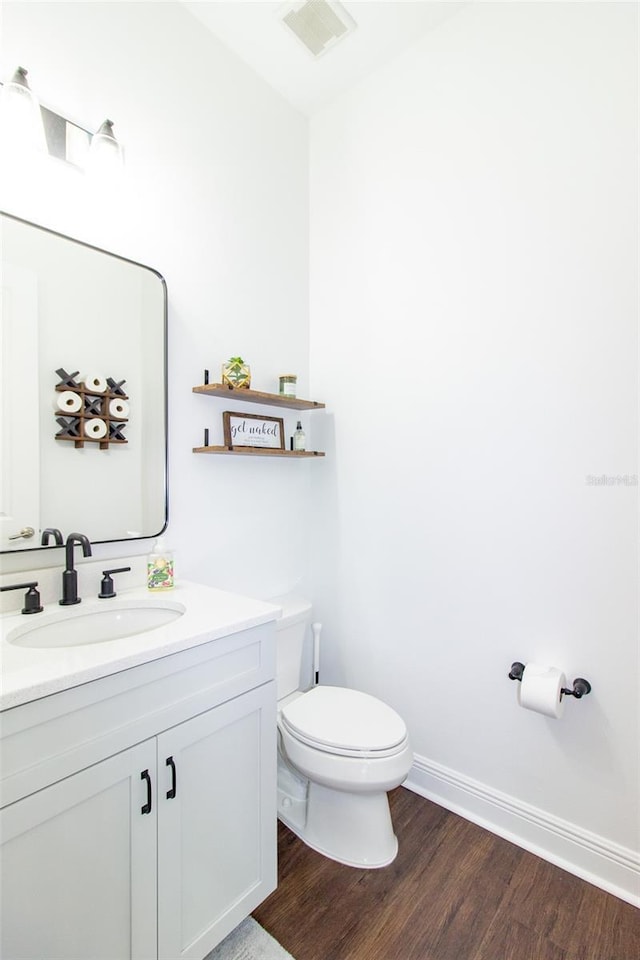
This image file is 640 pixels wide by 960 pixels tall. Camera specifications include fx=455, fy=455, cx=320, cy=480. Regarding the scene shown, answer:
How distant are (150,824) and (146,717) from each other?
9.2 inches

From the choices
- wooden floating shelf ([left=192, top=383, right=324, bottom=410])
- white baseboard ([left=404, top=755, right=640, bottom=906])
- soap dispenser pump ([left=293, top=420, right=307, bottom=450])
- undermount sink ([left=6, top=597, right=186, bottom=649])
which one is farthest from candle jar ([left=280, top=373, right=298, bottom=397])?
white baseboard ([left=404, top=755, right=640, bottom=906])

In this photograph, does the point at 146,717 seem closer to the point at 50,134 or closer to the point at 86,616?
the point at 86,616

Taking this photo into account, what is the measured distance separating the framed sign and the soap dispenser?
0.47 meters

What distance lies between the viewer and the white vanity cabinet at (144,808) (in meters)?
0.83

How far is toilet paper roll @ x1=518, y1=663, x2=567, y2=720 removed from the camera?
1387 mm

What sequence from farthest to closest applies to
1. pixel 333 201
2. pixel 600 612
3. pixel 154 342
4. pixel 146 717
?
pixel 333 201 → pixel 154 342 → pixel 600 612 → pixel 146 717

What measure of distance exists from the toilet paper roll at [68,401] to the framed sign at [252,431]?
1.76 feet

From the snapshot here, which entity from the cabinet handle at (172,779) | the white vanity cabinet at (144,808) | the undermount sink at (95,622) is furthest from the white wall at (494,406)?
the cabinet handle at (172,779)

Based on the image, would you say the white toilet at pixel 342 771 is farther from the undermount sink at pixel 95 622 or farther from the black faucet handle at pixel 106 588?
the black faucet handle at pixel 106 588

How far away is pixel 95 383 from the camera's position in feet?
4.65

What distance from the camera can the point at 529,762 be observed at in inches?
61.8

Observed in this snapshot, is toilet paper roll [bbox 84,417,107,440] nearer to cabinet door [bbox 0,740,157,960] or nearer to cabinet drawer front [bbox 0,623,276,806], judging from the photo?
cabinet drawer front [bbox 0,623,276,806]

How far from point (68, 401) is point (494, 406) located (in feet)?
4.62

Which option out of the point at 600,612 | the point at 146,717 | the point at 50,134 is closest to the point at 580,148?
the point at 600,612
